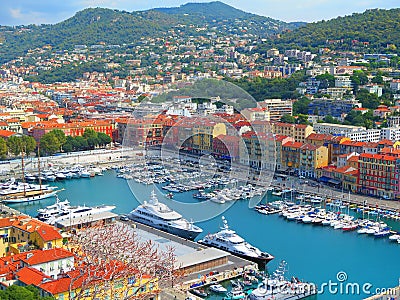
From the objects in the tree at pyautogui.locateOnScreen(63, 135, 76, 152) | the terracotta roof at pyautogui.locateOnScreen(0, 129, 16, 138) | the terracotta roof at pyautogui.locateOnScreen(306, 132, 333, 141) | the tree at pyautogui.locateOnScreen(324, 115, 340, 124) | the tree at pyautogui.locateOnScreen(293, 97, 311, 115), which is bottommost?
the tree at pyautogui.locateOnScreen(63, 135, 76, 152)

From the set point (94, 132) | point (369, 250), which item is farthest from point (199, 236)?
point (94, 132)

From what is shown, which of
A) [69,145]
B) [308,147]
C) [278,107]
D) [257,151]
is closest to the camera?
[308,147]

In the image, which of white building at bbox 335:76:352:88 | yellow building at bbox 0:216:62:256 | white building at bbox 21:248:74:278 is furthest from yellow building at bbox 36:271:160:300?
white building at bbox 335:76:352:88

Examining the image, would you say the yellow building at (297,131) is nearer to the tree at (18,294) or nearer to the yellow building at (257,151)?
the yellow building at (257,151)

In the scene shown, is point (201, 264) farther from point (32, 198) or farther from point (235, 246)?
point (32, 198)

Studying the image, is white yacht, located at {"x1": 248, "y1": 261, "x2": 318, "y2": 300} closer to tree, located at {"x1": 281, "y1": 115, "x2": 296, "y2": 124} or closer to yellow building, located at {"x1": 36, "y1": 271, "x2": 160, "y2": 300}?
yellow building, located at {"x1": 36, "y1": 271, "x2": 160, "y2": 300}

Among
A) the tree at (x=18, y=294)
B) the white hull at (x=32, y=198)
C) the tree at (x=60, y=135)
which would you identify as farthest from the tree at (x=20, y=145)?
the tree at (x=18, y=294)

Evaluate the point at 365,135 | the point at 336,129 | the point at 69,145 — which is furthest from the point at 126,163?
the point at 365,135
